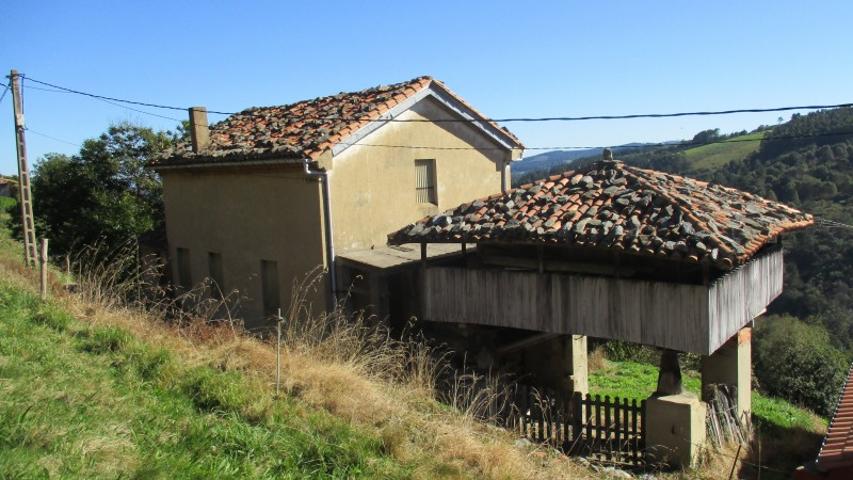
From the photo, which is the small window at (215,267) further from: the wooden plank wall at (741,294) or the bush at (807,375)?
the bush at (807,375)

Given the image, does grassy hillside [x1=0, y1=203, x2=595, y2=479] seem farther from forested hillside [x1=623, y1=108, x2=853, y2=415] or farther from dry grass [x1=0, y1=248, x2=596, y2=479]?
forested hillside [x1=623, y1=108, x2=853, y2=415]

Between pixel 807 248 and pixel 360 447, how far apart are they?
40.5 m

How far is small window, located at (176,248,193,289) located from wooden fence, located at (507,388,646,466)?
9.58 meters

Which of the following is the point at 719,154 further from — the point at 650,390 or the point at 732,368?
the point at 732,368

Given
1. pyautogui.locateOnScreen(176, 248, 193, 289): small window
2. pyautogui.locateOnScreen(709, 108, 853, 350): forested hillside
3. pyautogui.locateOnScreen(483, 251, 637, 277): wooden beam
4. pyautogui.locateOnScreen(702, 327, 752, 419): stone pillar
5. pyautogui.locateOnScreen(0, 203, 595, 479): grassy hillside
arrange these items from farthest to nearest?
pyautogui.locateOnScreen(709, 108, 853, 350): forested hillside, pyautogui.locateOnScreen(176, 248, 193, 289): small window, pyautogui.locateOnScreen(702, 327, 752, 419): stone pillar, pyautogui.locateOnScreen(483, 251, 637, 277): wooden beam, pyautogui.locateOnScreen(0, 203, 595, 479): grassy hillside

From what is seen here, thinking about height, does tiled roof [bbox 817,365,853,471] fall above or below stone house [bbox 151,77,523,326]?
below

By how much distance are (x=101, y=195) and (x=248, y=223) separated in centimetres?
768

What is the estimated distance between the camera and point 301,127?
1301 cm

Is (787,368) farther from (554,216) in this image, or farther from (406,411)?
(406,411)

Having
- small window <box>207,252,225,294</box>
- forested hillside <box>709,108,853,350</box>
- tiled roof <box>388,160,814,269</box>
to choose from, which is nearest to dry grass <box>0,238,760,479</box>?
tiled roof <box>388,160,814,269</box>

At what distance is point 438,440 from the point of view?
5941 mm

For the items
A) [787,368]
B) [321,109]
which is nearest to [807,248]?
[787,368]

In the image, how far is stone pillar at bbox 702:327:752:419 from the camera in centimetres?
→ 1114

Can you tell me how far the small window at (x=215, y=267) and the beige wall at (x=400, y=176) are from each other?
13.6 feet
